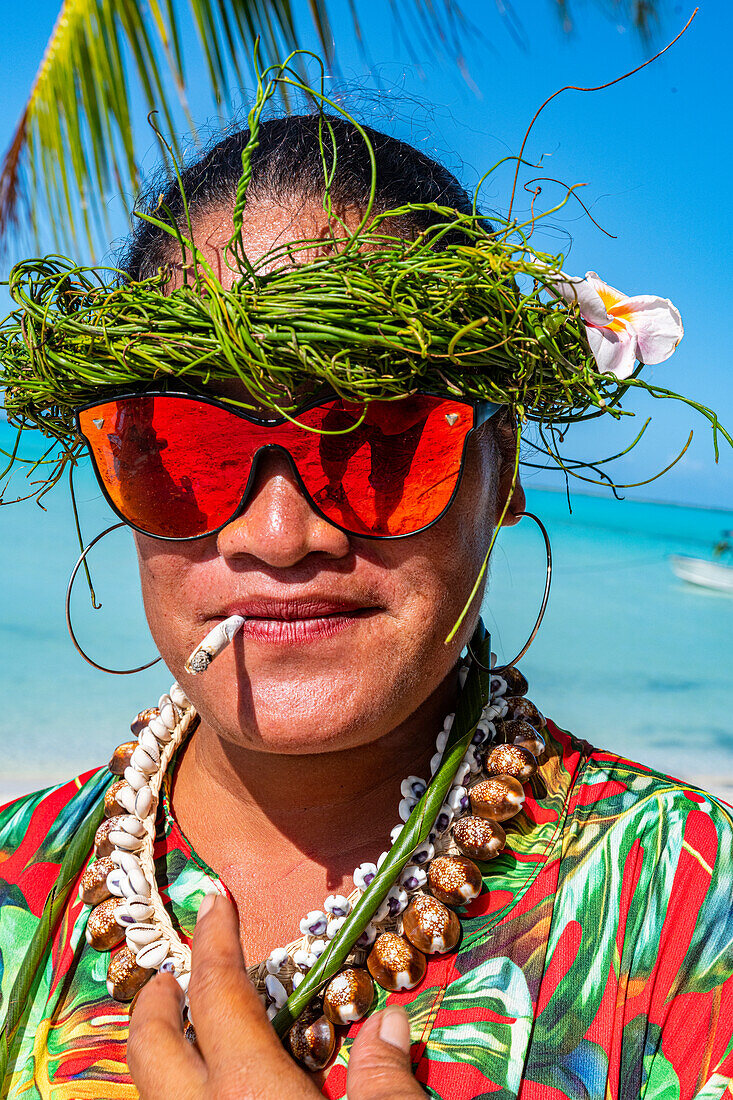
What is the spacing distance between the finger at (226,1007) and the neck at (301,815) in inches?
12.5

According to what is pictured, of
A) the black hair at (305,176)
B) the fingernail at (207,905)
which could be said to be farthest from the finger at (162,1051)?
the black hair at (305,176)

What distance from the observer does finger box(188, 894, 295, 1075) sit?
1.28 metres

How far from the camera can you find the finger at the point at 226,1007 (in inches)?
50.4

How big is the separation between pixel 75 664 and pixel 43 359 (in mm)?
11232

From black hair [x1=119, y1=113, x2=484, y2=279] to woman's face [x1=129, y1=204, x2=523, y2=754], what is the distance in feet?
0.49

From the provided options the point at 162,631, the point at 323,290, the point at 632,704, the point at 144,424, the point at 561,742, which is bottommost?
the point at 632,704

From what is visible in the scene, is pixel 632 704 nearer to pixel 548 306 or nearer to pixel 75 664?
pixel 75 664

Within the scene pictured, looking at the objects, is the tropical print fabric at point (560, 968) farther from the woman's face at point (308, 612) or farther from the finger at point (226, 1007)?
the woman's face at point (308, 612)

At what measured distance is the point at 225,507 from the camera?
1591 millimetres

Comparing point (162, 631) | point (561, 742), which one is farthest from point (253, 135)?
point (561, 742)

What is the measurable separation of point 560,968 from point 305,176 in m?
1.54

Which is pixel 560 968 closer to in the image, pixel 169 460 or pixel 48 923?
pixel 48 923

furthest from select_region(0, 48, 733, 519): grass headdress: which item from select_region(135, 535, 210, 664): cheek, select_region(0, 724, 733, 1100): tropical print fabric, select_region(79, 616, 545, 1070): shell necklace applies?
select_region(0, 724, 733, 1100): tropical print fabric

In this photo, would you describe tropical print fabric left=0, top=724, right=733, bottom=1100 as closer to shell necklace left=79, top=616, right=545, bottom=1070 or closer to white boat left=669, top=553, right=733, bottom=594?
shell necklace left=79, top=616, right=545, bottom=1070
